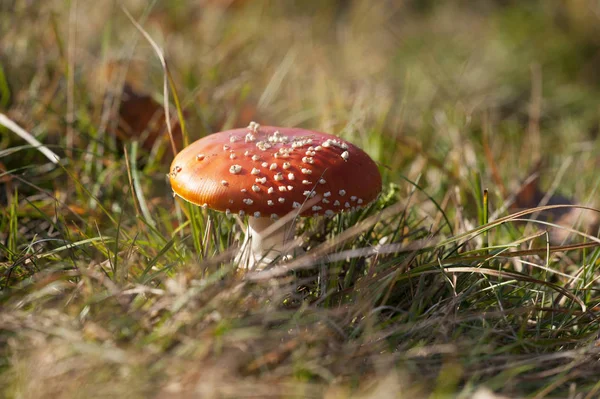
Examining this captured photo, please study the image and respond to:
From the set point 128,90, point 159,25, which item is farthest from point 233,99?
point 159,25

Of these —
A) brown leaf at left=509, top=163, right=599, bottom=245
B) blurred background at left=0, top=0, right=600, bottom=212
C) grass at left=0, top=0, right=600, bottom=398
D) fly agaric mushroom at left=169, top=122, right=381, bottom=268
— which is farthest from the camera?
blurred background at left=0, top=0, right=600, bottom=212

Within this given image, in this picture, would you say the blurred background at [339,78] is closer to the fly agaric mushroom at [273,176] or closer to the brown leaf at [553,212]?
the brown leaf at [553,212]

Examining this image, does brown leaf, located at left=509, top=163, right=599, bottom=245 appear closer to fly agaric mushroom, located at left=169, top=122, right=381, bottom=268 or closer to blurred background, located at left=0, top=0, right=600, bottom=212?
blurred background, located at left=0, top=0, right=600, bottom=212

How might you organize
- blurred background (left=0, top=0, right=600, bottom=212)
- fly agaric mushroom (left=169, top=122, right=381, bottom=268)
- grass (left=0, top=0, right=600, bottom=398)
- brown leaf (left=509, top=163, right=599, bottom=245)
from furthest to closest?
blurred background (left=0, top=0, right=600, bottom=212), brown leaf (left=509, top=163, right=599, bottom=245), fly agaric mushroom (left=169, top=122, right=381, bottom=268), grass (left=0, top=0, right=600, bottom=398)

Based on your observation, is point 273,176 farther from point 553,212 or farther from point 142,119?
point 553,212

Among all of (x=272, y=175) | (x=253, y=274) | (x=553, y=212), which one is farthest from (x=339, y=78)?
(x=253, y=274)

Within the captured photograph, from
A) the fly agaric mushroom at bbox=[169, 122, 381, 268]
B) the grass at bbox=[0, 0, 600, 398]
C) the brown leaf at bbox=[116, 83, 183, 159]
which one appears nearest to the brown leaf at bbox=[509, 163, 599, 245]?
the grass at bbox=[0, 0, 600, 398]
